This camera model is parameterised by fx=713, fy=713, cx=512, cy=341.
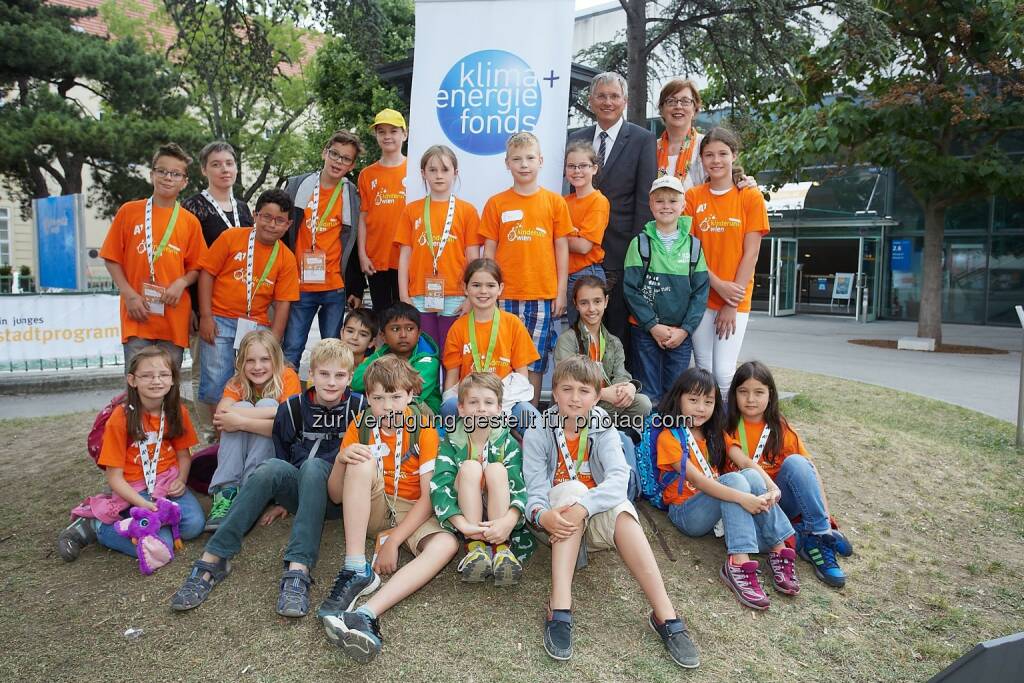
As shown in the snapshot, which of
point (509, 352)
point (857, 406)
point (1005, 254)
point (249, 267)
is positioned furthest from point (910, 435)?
point (1005, 254)

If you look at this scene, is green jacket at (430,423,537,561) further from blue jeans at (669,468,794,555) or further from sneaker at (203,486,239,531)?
sneaker at (203,486,239,531)

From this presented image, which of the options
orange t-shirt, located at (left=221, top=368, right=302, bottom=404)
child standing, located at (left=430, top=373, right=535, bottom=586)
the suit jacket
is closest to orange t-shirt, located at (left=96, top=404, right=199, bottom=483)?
orange t-shirt, located at (left=221, top=368, right=302, bottom=404)

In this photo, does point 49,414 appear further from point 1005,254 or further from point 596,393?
point 1005,254

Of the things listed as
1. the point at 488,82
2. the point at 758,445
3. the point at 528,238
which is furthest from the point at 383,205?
the point at 758,445

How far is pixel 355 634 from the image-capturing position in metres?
2.81

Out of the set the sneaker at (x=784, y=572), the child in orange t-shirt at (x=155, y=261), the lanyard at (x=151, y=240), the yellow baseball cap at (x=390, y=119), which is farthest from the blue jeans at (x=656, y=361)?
the lanyard at (x=151, y=240)

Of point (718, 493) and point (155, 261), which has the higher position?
point (155, 261)

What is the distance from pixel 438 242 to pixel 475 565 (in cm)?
213

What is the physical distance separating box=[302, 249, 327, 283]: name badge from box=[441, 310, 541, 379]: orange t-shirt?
4.17 feet

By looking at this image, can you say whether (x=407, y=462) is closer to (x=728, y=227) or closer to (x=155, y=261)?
(x=155, y=261)

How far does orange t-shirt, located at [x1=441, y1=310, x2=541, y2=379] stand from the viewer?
4.09 m

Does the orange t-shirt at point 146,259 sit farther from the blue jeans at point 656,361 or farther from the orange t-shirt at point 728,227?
the orange t-shirt at point 728,227

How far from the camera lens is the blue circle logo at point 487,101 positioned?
5.16 metres

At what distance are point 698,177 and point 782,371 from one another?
6149mm
